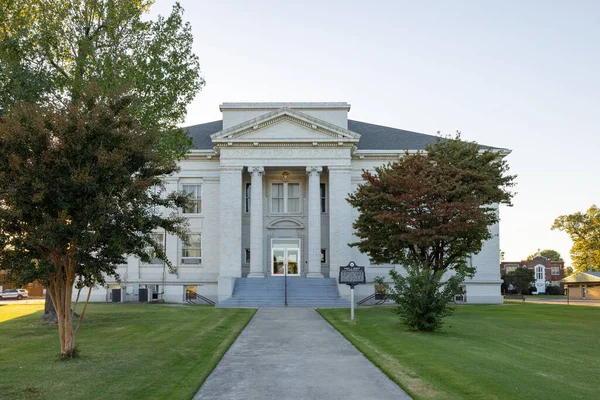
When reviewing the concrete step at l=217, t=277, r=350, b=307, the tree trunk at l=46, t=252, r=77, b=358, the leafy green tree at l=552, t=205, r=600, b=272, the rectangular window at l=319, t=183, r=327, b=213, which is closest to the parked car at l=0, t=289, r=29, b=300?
the concrete step at l=217, t=277, r=350, b=307

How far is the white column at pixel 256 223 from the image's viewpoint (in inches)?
1618

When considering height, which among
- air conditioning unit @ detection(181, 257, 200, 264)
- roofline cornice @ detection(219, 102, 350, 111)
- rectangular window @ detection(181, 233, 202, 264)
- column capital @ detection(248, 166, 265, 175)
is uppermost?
roofline cornice @ detection(219, 102, 350, 111)

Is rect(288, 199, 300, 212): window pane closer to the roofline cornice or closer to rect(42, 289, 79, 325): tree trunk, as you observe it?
the roofline cornice

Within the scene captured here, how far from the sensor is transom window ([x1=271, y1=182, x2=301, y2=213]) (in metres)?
44.9

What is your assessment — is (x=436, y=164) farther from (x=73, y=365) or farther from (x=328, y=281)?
(x=73, y=365)

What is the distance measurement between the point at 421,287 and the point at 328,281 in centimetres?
2115

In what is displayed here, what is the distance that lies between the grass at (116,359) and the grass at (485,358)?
167 inches

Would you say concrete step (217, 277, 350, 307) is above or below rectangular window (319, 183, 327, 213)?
below

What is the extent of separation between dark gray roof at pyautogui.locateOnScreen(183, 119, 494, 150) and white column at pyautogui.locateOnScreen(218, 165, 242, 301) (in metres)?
4.86

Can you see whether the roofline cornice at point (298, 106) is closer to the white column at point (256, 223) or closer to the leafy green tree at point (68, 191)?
the white column at point (256, 223)

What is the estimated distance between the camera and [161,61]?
81.1 feet

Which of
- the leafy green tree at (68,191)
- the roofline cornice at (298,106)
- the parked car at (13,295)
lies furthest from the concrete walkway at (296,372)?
the parked car at (13,295)

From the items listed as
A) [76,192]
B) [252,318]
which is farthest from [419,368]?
[252,318]

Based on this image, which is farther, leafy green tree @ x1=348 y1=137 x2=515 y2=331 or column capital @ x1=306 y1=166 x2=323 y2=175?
column capital @ x1=306 y1=166 x2=323 y2=175
